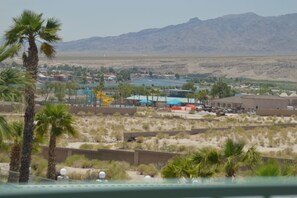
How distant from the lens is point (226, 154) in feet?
47.6

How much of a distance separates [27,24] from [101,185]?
13.3m

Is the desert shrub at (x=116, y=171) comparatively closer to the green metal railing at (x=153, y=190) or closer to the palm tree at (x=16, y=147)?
the palm tree at (x=16, y=147)

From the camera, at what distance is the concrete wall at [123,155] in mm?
25797

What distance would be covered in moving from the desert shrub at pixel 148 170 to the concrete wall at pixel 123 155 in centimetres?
120

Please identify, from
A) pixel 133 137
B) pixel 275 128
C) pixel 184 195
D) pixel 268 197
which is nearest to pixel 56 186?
pixel 184 195

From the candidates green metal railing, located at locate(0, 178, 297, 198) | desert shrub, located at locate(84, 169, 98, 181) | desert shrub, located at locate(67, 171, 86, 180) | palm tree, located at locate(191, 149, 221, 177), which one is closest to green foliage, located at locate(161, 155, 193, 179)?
palm tree, located at locate(191, 149, 221, 177)

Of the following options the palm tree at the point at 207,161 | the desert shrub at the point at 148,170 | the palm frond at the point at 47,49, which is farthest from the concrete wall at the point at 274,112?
the palm tree at the point at 207,161

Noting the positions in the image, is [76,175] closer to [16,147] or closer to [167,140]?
[16,147]

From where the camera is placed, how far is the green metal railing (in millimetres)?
3094

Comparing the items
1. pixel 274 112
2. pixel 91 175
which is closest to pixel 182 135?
pixel 91 175

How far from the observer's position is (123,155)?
26875mm

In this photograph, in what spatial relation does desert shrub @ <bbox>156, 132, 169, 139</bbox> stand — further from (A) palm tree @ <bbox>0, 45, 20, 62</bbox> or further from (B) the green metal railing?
(B) the green metal railing

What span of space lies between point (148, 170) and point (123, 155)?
395 centimetres

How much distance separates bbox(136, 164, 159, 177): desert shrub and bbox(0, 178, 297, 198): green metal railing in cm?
1912
